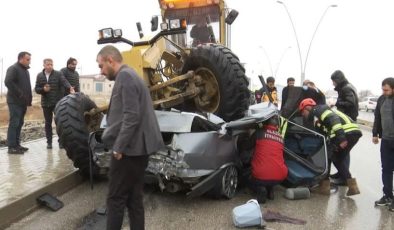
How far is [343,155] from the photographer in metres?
6.67

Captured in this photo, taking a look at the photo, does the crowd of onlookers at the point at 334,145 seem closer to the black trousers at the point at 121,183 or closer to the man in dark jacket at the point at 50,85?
the black trousers at the point at 121,183

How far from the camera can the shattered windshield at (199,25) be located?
8.93 metres

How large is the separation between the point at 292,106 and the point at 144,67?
2985mm

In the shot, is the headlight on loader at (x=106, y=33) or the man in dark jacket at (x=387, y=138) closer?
the man in dark jacket at (x=387, y=138)

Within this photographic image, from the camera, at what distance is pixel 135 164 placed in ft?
13.0

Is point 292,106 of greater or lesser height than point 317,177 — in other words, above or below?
above

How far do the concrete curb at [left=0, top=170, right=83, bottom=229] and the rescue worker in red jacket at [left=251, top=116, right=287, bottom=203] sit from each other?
2653 millimetres

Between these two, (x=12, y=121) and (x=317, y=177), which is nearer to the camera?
(x=317, y=177)

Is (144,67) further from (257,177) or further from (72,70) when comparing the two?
(72,70)

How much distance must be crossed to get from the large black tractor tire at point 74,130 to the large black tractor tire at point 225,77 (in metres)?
1.82

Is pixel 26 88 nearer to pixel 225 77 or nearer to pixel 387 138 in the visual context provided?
pixel 225 77

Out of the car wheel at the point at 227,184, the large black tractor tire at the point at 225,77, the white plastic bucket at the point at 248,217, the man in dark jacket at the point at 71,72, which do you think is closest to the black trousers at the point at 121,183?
the white plastic bucket at the point at 248,217

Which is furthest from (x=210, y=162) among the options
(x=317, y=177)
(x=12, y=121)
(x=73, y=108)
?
(x=12, y=121)

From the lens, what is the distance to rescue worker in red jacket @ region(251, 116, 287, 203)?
5.91 m
